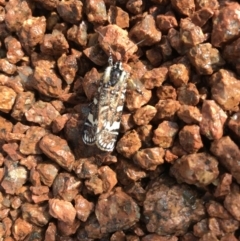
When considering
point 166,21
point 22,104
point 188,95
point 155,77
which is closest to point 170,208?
point 188,95

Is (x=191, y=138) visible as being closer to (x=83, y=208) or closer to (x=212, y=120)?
(x=212, y=120)

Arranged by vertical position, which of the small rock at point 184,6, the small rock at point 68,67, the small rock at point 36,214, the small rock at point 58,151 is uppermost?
the small rock at point 184,6

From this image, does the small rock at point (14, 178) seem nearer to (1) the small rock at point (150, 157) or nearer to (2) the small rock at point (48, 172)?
(2) the small rock at point (48, 172)

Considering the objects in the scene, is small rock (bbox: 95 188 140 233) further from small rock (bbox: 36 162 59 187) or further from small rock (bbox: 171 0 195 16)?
small rock (bbox: 171 0 195 16)

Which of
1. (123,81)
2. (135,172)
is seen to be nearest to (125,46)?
(123,81)

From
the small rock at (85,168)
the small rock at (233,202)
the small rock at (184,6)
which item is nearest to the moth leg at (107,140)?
the small rock at (85,168)

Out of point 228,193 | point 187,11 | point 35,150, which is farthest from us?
point 35,150

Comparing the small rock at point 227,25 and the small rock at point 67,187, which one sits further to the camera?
the small rock at point 67,187

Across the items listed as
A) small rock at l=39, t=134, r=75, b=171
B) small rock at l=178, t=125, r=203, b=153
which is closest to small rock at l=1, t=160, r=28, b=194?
small rock at l=39, t=134, r=75, b=171

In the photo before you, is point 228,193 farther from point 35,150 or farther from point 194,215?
point 35,150
